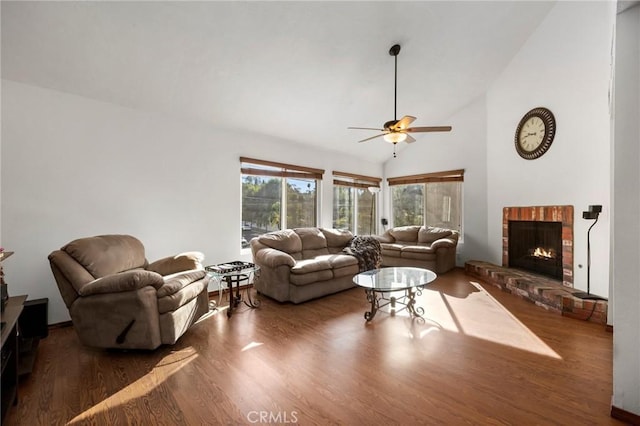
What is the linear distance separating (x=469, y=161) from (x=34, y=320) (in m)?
6.86

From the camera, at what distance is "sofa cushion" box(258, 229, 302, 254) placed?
411 centimetres

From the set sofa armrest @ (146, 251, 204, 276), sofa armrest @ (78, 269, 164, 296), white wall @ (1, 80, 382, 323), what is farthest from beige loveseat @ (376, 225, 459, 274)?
sofa armrest @ (78, 269, 164, 296)

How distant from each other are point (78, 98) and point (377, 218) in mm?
6161

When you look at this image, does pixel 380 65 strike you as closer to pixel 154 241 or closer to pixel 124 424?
pixel 154 241

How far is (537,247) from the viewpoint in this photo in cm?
438

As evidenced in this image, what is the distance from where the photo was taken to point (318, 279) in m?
3.74

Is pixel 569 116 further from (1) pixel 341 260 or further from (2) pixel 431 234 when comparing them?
(1) pixel 341 260

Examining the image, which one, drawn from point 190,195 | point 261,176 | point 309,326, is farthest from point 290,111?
point 309,326

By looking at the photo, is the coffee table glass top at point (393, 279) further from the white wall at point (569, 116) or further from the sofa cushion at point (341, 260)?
the white wall at point (569, 116)

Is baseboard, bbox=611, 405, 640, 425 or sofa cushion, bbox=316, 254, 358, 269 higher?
sofa cushion, bbox=316, 254, 358, 269

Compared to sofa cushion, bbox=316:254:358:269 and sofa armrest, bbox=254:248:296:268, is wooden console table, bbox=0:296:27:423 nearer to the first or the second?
sofa armrest, bbox=254:248:296:268

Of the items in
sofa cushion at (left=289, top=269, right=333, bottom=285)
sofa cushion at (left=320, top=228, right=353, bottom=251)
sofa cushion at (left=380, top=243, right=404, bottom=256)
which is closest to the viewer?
sofa cushion at (left=289, top=269, right=333, bottom=285)

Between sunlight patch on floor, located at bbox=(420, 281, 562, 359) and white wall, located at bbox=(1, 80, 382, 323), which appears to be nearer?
sunlight patch on floor, located at bbox=(420, 281, 562, 359)

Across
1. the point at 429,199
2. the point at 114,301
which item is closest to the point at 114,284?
the point at 114,301
